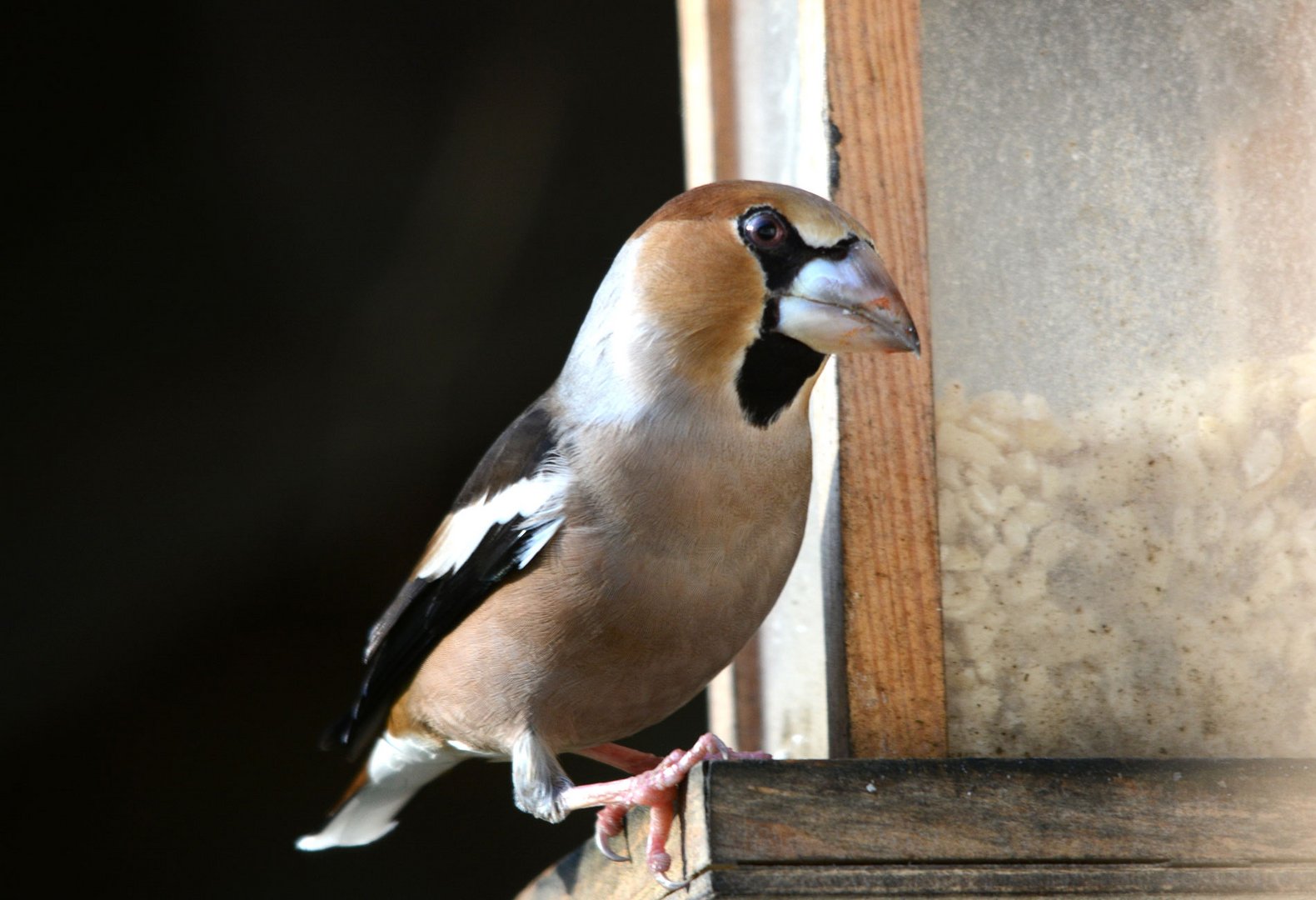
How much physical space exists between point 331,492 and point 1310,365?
333cm

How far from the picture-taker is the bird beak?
1.69 m

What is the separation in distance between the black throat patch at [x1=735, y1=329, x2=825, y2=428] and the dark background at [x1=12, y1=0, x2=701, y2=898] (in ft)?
7.99

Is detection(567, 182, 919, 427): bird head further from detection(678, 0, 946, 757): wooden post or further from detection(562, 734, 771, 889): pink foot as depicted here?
detection(562, 734, 771, 889): pink foot

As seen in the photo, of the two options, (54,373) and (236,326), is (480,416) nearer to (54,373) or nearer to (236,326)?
(236,326)

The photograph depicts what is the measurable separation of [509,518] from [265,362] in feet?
8.70

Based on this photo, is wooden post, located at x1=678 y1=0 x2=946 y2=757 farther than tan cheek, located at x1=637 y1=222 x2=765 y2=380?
No

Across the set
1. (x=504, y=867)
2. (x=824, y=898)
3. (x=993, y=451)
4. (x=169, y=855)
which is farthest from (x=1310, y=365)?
(x=169, y=855)

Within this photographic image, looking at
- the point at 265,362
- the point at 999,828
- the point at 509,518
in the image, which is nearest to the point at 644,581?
the point at 509,518

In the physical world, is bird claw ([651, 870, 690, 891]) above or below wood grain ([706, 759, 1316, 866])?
below

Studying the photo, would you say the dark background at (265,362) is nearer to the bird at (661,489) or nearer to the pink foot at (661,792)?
the bird at (661,489)

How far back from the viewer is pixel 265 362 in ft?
14.4

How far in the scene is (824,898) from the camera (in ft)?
4.40

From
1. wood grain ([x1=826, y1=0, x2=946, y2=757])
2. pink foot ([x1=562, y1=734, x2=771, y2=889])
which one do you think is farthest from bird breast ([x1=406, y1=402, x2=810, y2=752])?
pink foot ([x1=562, y1=734, x2=771, y2=889])

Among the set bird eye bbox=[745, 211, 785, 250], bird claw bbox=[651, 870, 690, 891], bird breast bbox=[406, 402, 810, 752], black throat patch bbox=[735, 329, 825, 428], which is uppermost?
bird eye bbox=[745, 211, 785, 250]
